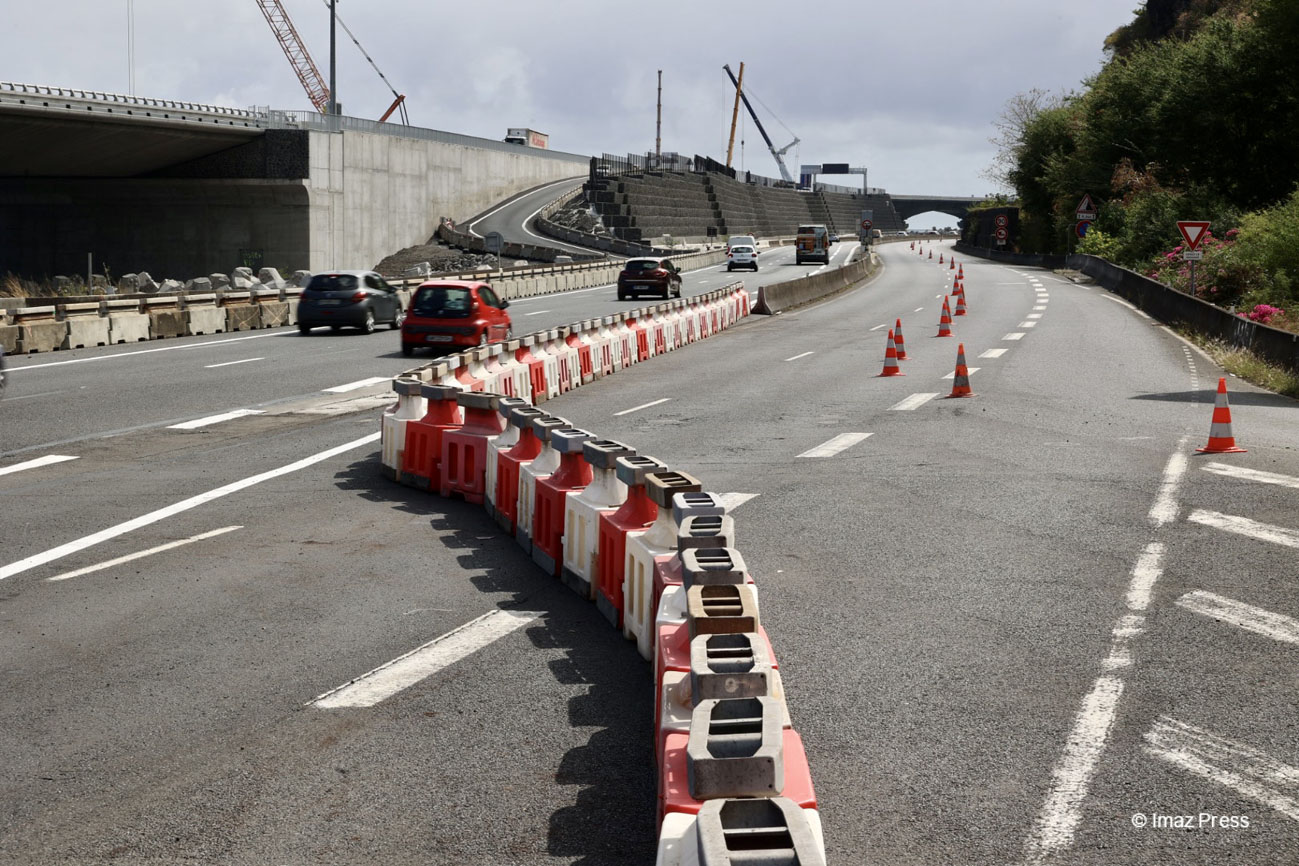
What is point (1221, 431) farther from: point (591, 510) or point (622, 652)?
point (622, 652)

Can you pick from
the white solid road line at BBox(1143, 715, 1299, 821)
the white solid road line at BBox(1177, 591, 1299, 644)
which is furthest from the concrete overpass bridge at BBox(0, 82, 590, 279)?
the white solid road line at BBox(1143, 715, 1299, 821)

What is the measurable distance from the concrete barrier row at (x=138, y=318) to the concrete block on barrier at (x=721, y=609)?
25.4 meters

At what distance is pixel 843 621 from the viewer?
25.8 feet

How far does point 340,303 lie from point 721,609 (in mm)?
28343

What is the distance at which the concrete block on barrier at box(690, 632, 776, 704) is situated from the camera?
4680 millimetres

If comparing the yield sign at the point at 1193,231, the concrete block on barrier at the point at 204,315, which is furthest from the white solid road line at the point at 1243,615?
the concrete block on barrier at the point at 204,315

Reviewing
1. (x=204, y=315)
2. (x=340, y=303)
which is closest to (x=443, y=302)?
(x=340, y=303)

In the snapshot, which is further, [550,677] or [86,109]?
[86,109]

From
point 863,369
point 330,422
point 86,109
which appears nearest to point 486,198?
point 86,109

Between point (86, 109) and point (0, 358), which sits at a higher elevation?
point (86, 109)

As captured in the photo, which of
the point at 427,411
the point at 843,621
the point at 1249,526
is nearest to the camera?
the point at 843,621

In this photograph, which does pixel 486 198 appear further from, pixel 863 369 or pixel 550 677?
pixel 550 677

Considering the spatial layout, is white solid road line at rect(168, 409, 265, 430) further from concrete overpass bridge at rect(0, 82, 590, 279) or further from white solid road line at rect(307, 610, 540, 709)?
concrete overpass bridge at rect(0, 82, 590, 279)

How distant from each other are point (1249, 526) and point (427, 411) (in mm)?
7013
